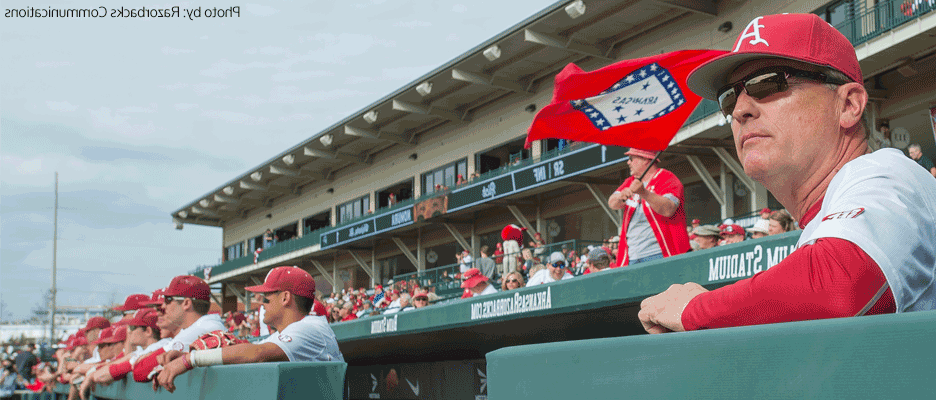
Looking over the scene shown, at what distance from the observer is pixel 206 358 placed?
3.93m

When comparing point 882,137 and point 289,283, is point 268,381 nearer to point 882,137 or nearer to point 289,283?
point 289,283

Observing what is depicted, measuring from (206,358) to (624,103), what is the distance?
2954 mm

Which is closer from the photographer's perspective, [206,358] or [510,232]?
[206,358]

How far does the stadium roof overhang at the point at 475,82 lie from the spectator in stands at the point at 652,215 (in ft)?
44.6

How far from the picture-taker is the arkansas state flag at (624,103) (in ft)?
15.6

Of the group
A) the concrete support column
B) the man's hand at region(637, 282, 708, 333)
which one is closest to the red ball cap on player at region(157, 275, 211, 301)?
the man's hand at region(637, 282, 708, 333)

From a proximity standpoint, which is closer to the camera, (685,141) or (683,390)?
(683,390)

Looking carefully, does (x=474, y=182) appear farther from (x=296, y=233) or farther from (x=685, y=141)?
(x=296, y=233)

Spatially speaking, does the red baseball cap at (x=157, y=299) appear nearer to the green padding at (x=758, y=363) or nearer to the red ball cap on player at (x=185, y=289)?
the red ball cap on player at (x=185, y=289)

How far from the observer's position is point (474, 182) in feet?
79.9

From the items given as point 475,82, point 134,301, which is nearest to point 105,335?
point 134,301

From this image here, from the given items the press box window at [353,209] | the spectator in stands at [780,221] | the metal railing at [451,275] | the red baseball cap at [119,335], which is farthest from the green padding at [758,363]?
the press box window at [353,209]

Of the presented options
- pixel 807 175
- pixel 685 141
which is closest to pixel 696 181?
pixel 685 141

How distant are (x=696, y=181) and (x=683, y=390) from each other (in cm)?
1928
